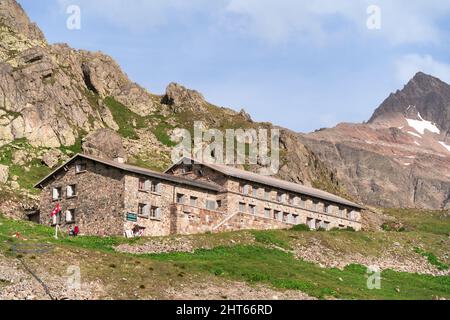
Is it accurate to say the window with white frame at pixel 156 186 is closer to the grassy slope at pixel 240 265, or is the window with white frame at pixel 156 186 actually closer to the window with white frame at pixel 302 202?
the grassy slope at pixel 240 265

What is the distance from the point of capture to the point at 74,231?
277 feet

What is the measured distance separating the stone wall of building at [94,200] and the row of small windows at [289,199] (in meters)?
18.6

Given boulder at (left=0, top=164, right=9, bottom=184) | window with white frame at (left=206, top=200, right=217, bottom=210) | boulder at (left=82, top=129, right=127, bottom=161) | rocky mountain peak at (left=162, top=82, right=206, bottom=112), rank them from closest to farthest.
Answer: window with white frame at (left=206, top=200, right=217, bottom=210) → boulder at (left=0, top=164, right=9, bottom=184) → boulder at (left=82, top=129, right=127, bottom=161) → rocky mountain peak at (left=162, top=82, right=206, bottom=112)

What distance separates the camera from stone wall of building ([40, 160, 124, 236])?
274 feet

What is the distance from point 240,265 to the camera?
65562 millimetres

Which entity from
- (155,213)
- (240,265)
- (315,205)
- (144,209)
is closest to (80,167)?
(144,209)

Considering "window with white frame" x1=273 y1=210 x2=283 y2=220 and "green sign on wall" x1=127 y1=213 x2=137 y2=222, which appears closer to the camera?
"green sign on wall" x1=127 y1=213 x2=137 y2=222

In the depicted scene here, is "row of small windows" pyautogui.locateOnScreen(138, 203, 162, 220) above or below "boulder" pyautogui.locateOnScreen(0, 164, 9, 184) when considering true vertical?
below

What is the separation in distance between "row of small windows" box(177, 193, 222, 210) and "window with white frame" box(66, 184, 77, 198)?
422 inches

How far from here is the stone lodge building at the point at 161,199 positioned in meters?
84.0

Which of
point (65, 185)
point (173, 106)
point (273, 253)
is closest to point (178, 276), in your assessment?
point (273, 253)

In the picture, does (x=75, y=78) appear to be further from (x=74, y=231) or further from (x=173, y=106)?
(x=74, y=231)

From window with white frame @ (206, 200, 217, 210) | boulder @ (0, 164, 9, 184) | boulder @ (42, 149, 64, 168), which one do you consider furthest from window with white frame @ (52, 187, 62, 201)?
boulder @ (42, 149, 64, 168)

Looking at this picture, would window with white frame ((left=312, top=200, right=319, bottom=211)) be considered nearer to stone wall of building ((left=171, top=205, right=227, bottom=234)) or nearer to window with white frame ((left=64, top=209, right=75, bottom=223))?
stone wall of building ((left=171, top=205, right=227, bottom=234))
